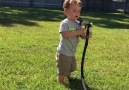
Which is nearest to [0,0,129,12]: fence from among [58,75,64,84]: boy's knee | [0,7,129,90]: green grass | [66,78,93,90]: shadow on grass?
[0,7,129,90]: green grass

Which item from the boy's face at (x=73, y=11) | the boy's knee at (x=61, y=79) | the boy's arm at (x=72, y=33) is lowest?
the boy's knee at (x=61, y=79)

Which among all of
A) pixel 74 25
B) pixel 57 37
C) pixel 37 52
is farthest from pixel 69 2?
pixel 57 37

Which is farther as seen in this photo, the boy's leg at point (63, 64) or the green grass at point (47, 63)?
the green grass at point (47, 63)

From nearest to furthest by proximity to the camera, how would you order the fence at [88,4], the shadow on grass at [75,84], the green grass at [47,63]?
the shadow on grass at [75,84] < the green grass at [47,63] < the fence at [88,4]

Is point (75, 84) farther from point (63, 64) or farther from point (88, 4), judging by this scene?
point (88, 4)

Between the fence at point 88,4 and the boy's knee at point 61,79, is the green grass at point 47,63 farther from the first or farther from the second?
the fence at point 88,4

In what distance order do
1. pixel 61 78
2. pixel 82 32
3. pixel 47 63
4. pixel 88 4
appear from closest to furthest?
pixel 82 32, pixel 61 78, pixel 47 63, pixel 88 4

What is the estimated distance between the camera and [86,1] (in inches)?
1206

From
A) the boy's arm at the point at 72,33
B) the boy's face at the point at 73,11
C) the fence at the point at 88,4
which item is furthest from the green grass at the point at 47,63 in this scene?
the fence at the point at 88,4

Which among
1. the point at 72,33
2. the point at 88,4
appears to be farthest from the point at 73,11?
the point at 88,4

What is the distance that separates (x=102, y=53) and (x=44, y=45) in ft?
5.01

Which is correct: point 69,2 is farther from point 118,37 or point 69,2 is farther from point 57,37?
point 118,37

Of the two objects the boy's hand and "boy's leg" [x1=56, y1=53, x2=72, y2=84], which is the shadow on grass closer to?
"boy's leg" [x1=56, y1=53, x2=72, y2=84]

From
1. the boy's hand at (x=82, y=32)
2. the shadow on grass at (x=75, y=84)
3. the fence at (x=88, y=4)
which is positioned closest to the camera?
the boy's hand at (x=82, y=32)
